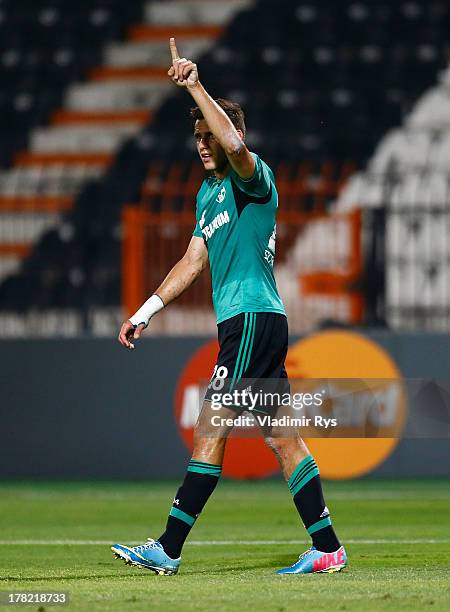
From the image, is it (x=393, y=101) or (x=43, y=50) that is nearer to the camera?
(x=393, y=101)

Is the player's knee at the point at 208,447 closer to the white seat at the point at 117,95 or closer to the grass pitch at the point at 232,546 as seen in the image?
the grass pitch at the point at 232,546

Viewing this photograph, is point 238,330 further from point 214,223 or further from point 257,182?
point 257,182


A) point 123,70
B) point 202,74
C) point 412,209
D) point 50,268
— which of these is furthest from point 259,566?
point 123,70

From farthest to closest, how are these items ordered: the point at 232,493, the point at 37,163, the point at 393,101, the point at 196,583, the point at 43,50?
the point at 43,50, the point at 37,163, the point at 393,101, the point at 232,493, the point at 196,583

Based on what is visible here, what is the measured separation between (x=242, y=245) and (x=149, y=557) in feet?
4.22

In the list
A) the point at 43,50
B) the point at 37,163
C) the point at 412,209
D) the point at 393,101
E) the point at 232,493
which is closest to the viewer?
the point at 232,493

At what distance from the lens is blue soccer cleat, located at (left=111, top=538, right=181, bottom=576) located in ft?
18.4

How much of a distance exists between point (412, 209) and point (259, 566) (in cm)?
637

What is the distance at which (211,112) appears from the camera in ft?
17.8

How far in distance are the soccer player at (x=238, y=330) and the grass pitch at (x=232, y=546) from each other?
0.16 meters

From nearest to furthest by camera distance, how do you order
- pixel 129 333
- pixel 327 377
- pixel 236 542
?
pixel 129 333 < pixel 236 542 < pixel 327 377

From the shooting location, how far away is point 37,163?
18.7m

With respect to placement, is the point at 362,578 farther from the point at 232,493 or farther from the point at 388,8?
the point at 388,8

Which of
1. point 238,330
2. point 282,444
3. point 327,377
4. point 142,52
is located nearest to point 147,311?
point 238,330
